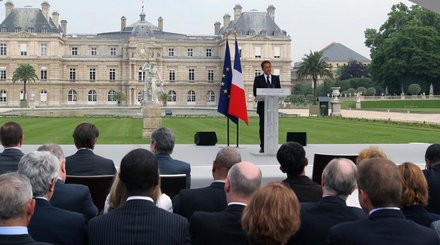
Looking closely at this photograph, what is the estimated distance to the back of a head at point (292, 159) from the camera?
454cm

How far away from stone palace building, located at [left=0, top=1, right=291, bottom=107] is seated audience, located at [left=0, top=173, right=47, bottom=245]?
7048cm

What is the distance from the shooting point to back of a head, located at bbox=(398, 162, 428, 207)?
3822 millimetres

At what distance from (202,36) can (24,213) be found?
262 feet

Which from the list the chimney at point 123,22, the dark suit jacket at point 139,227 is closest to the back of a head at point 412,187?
the dark suit jacket at point 139,227

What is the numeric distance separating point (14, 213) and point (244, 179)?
1.23 m

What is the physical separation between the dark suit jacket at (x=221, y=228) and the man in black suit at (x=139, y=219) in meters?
0.14

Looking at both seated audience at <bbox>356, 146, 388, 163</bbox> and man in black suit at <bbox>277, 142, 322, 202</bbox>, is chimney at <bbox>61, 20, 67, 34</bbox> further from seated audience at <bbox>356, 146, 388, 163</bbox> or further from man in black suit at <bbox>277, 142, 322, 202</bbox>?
man in black suit at <bbox>277, 142, 322, 202</bbox>

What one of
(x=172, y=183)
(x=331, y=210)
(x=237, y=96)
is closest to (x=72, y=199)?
(x=172, y=183)

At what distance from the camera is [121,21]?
87188 millimetres

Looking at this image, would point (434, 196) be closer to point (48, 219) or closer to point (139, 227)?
point (139, 227)

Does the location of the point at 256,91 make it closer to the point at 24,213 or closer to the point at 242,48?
the point at 24,213

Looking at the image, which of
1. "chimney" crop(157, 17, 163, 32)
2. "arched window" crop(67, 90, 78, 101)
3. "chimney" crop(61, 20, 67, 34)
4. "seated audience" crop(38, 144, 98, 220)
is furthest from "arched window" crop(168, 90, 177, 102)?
"seated audience" crop(38, 144, 98, 220)

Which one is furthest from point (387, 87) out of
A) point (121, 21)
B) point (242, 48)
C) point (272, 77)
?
point (272, 77)

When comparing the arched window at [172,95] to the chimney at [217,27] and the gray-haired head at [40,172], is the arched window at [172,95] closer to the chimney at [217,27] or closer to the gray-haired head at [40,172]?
the chimney at [217,27]
